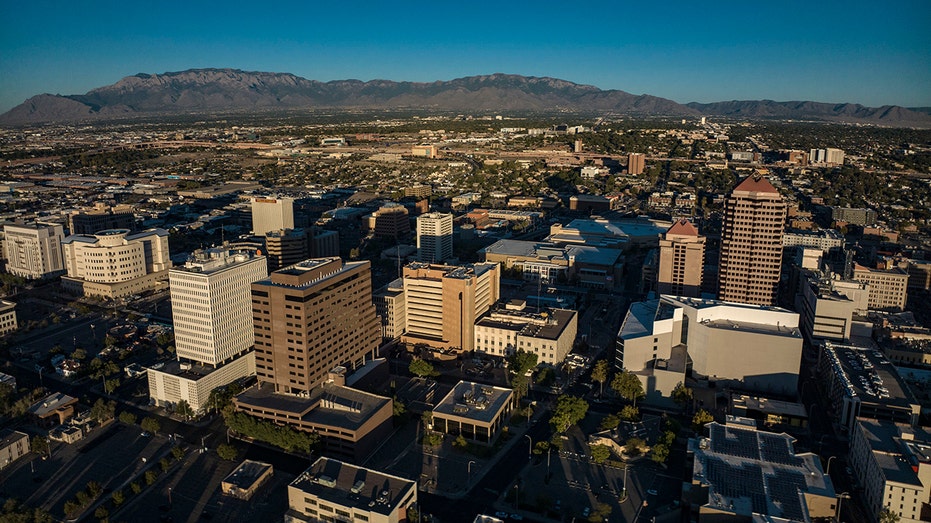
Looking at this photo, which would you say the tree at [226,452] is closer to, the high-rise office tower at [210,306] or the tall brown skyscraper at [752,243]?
the high-rise office tower at [210,306]

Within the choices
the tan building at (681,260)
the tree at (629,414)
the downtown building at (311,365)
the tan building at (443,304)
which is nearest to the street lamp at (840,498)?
the tree at (629,414)

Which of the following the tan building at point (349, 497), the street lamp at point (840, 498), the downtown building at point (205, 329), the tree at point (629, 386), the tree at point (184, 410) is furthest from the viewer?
the tree at point (629, 386)

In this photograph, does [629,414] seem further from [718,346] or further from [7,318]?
[7,318]

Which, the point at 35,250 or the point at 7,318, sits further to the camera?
the point at 35,250

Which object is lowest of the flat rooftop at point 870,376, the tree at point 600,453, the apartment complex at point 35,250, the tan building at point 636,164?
the tree at point 600,453

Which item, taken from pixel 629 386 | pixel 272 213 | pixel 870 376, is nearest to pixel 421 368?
pixel 629 386

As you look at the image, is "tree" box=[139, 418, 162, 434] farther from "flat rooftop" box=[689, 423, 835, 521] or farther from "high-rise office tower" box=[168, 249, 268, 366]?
"flat rooftop" box=[689, 423, 835, 521]
